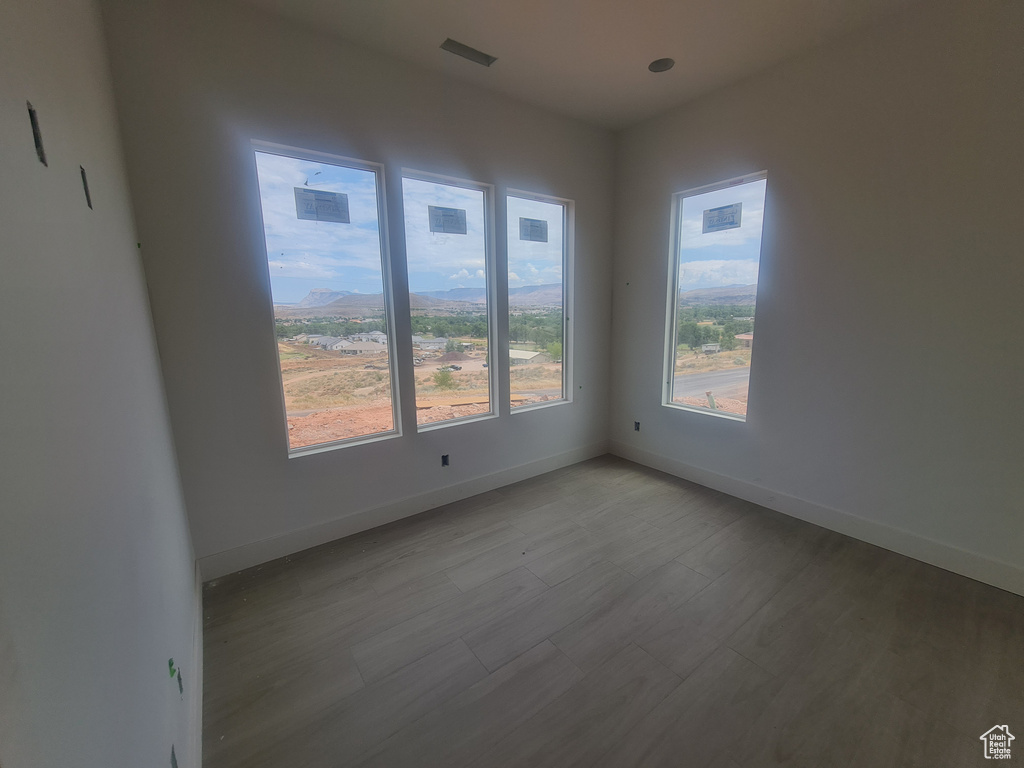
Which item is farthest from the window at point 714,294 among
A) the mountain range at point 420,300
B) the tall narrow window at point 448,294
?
the tall narrow window at point 448,294

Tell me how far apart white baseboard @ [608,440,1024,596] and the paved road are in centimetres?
67

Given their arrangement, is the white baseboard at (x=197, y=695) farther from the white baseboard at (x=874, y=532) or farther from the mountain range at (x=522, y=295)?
the white baseboard at (x=874, y=532)

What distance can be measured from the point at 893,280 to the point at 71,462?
3548mm

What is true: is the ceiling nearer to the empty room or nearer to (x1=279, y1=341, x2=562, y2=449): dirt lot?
the empty room

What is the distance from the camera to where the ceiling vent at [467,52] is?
7.99 ft

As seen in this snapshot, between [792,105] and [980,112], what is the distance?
0.93m

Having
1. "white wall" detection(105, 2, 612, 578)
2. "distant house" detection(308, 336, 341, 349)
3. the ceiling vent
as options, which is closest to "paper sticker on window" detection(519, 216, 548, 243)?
"white wall" detection(105, 2, 612, 578)

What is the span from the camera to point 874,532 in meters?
2.55

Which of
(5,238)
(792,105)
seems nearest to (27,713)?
(5,238)

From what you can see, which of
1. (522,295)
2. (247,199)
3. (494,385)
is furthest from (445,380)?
(247,199)

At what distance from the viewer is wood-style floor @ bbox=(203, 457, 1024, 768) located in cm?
143

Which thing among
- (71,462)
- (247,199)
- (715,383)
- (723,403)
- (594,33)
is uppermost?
(594,33)

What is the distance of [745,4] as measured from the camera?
213 cm

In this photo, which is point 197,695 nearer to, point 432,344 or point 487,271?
point 432,344
